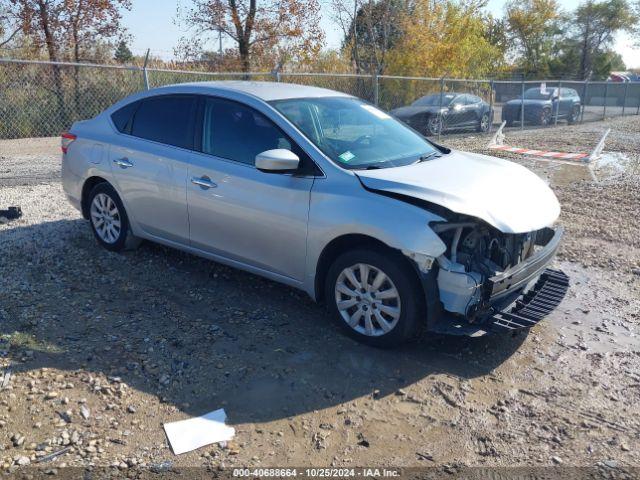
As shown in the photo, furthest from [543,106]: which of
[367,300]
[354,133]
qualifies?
[367,300]

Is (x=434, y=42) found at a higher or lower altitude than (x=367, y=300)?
higher

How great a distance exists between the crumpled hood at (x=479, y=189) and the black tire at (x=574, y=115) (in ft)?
65.7

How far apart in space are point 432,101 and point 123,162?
43.1 feet

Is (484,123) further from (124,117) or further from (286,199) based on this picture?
(286,199)

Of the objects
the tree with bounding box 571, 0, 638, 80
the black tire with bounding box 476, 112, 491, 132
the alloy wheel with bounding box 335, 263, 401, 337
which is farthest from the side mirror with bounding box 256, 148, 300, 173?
the tree with bounding box 571, 0, 638, 80

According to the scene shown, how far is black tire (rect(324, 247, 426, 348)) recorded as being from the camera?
3877 mm

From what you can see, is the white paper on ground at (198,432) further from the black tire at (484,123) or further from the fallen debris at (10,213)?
the black tire at (484,123)

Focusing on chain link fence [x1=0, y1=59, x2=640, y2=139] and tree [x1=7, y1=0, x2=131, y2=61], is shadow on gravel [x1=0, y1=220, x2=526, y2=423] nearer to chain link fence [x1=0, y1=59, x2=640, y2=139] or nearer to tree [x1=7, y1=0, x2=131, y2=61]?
chain link fence [x1=0, y1=59, x2=640, y2=139]

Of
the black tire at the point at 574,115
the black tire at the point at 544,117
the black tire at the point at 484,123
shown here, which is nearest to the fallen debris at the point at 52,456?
the black tire at the point at 484,123

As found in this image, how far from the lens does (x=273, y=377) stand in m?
3.80

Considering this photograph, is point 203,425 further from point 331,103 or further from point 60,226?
point 60,226

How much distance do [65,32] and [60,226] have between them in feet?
42.6

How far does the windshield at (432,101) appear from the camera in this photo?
17.0 m

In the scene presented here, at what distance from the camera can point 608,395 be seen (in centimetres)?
368
